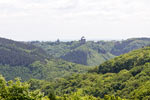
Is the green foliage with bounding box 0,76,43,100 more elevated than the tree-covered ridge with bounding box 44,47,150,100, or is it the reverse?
the green foliage with bounding box 0,76,43,100

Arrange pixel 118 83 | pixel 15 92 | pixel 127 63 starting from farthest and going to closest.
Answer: pixel 127 63, pixel 118 83, pixel 15 92

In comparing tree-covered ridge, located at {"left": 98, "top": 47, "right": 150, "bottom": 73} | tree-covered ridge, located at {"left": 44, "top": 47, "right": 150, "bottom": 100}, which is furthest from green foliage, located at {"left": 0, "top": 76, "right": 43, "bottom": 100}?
tree-covered ridge, located at {"left": 98, "top": 47, "right": 150, "bottom": 73}

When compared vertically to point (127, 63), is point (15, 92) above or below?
above

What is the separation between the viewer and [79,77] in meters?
173

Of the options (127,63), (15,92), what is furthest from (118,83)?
(15,92)

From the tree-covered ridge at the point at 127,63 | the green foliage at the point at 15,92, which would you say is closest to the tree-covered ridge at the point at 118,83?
the tree-covered ridge at the point at 127,63

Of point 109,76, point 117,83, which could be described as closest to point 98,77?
point 109,76

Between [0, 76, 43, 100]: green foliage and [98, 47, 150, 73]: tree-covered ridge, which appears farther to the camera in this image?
[98, 47, 150, 73]: tree-covered ridge

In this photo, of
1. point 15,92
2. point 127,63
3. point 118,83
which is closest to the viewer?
point 15,92

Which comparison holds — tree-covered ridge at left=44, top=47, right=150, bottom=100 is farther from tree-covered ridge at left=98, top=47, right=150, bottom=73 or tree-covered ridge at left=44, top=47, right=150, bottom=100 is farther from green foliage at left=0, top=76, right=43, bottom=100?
green foliage at left=0, top=76, right=43, bottom=100

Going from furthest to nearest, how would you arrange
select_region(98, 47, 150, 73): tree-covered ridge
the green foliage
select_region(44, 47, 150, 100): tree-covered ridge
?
select_region(98, 47, 150, 73): tree-covered ridge → select_region(44, 47, 150, 100): tree-covered ridge → the green foliage

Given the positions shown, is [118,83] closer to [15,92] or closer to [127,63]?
[127,63]

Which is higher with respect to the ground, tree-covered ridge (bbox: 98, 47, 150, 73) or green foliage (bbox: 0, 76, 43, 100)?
green foliage (bbox: 0, 76, 43, 100)

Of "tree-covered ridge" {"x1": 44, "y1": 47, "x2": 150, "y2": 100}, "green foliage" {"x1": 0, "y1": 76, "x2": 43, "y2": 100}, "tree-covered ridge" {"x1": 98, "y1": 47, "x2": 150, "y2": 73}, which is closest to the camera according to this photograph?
"green foliage" {"x1": 0, "y1": 76, "x2": 43, "y2": 100}
